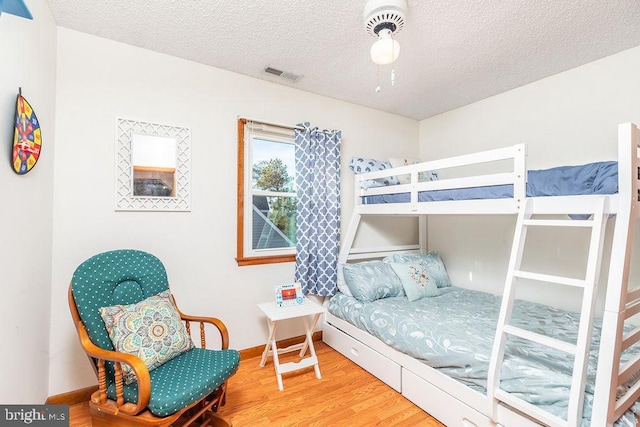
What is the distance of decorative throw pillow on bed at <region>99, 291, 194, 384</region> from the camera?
5.32 ft

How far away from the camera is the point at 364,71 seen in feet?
8.38

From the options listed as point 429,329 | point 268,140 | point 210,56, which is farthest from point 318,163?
point 429,329

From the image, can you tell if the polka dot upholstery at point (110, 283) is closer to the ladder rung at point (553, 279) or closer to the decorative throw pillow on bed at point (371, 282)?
the decorative throw pillow on bed at point (371, 282)

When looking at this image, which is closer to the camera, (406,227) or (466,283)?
(466,283)

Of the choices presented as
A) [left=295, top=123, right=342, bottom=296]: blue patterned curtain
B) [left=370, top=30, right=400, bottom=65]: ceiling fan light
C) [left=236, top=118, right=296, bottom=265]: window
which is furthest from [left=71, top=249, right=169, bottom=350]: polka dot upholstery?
[left=370, top=30, right=400, bottom=65]: ceiling fan light

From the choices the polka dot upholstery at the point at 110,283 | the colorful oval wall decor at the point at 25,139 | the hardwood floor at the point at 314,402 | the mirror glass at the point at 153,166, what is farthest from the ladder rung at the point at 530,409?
the colorful oval wall decor at the point at 25,139

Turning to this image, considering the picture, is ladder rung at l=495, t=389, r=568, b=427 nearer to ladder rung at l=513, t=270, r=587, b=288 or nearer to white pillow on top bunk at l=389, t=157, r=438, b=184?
ladder rung at l=513, t=270, r=587, b=288

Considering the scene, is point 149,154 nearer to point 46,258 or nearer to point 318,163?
point 46,258

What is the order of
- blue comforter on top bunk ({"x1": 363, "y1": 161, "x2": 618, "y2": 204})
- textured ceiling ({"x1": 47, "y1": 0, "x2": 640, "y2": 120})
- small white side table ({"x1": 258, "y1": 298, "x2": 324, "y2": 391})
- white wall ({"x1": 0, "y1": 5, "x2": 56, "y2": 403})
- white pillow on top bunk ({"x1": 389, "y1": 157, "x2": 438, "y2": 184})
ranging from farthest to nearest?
white pillow on top bunk ({"x1": 389, "y1": 157, "x2": 438, "y2": 184}) → small white side table ({"x1": 258, "y1": 298, "x2": 324, "y2": 391}) → textured ceiling ({"x1": 47, "y1": 0, "x2": 640, "y2": 120}) → blue comforter on top bunk ({"x1": 363, "y1": 161, "x2": 618, "y2": 204}) → white wall ({"x1": 0, "y1": 5, "x2": 56, "y2": 403})

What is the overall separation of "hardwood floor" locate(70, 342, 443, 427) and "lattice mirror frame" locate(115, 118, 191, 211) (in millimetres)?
1379

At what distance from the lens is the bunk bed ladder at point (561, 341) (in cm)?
131

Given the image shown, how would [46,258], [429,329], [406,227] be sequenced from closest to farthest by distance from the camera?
[46,258]
[429,329]
[406,227]

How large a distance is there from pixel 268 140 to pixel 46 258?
178cm

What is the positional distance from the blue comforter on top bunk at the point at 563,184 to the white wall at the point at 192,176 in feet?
5.42
